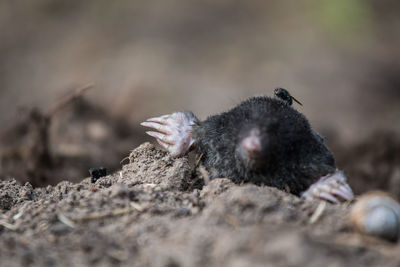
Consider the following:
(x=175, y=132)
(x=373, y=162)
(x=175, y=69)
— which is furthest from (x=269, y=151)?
(x=175, y=69)

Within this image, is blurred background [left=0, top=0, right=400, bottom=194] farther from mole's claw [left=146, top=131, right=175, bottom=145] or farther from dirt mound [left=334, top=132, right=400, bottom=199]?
mole's claw [left=146, top=131, right=175, bottom=145]

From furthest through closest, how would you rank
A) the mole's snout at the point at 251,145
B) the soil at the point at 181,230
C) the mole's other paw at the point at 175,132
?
the mole's other paw at the point at 175,132 < the mole's snout at the point at 251,145 < the soil at the point at 181,230

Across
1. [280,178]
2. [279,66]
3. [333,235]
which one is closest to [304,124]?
[280,178]

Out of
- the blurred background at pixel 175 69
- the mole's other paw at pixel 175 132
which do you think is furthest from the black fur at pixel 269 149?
the blurred background at pixel 175 69

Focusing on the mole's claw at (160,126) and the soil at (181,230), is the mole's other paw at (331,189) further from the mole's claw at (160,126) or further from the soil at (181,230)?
the mole's claw at (160,126)

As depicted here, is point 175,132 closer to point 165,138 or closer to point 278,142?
point 165,138

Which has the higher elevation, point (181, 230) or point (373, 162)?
point (373, 162)
